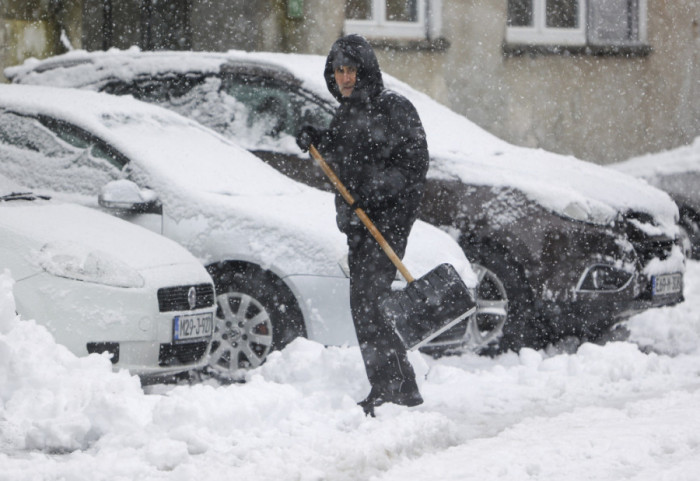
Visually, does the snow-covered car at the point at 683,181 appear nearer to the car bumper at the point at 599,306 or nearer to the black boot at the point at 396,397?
the car bumper at the point at 599,306

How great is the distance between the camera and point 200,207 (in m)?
7.70

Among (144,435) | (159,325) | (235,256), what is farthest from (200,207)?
(144,435)

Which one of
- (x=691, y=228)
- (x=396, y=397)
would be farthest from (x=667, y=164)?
(x=396, y=397)

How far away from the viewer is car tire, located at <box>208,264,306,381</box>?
7598mm

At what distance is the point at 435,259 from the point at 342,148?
1.41 metres

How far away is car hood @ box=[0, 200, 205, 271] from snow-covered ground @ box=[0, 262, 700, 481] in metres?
0.38

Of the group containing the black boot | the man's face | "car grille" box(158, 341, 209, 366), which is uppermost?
the man's face

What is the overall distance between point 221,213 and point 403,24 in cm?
951

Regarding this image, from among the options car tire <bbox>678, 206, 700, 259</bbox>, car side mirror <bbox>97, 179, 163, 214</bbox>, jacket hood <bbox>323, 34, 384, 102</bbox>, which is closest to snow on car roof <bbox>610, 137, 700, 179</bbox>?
car tire <bbox>678, 206, 700, 259</bbox>

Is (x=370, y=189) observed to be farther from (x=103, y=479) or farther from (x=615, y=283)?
(x=615, y=283)

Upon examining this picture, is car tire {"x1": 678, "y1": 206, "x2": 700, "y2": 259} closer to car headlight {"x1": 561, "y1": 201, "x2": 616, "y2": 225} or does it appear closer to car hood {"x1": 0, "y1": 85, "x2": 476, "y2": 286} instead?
car headlight {"x1": 561, "y1": 201, "x2": 616, "y2": 225}

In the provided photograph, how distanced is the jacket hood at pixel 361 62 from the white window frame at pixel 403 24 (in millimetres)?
9866

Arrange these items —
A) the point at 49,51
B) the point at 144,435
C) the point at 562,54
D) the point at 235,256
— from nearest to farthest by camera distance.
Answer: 1. the point at 144,435
2. the point at 235,256
3. the point at 49,51
4. the point at 562,54

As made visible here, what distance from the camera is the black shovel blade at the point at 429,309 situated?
254 inches
